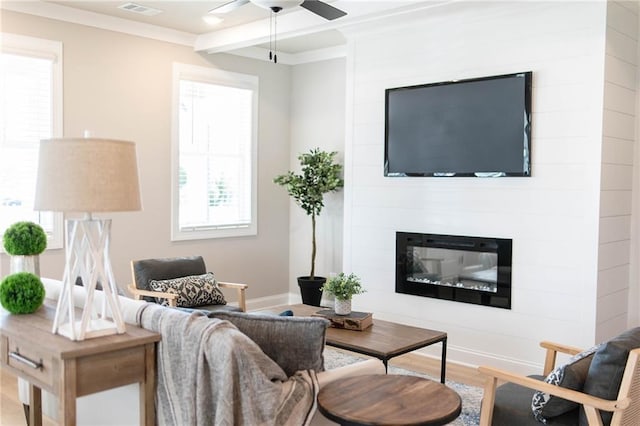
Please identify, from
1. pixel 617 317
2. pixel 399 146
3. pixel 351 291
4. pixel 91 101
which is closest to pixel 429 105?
pixel 399 146

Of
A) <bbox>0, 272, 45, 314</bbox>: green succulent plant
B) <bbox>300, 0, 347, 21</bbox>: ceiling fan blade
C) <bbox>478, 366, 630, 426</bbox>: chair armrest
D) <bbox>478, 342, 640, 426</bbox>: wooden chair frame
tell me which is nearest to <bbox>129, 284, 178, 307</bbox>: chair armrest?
<bbox>0, 272, 45, 314</bbox>: green succulent plant

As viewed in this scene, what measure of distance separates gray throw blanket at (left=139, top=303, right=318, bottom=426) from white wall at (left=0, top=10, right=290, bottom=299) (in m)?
3.22

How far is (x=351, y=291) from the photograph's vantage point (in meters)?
4.16

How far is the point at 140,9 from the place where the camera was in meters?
5.31

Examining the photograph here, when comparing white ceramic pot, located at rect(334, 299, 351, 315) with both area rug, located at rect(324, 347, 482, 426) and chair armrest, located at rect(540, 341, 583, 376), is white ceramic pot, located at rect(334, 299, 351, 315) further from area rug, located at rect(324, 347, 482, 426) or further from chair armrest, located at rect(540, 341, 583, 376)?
chair armrest, located at rect(540, 341, 583, 376)

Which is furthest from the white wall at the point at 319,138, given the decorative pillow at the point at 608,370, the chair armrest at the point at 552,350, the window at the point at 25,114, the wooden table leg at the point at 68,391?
the wooden table leg at the point at 68,391

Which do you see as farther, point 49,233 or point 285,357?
point 49,233

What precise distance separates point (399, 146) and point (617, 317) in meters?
2.12

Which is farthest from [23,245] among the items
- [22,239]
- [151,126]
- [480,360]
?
[480,360]

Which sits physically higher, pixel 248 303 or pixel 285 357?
pixel 285 357

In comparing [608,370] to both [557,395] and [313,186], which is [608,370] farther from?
[313,186]

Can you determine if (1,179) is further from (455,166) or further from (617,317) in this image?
(617,317)

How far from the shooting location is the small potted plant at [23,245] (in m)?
2.96

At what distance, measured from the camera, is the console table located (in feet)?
7.34
